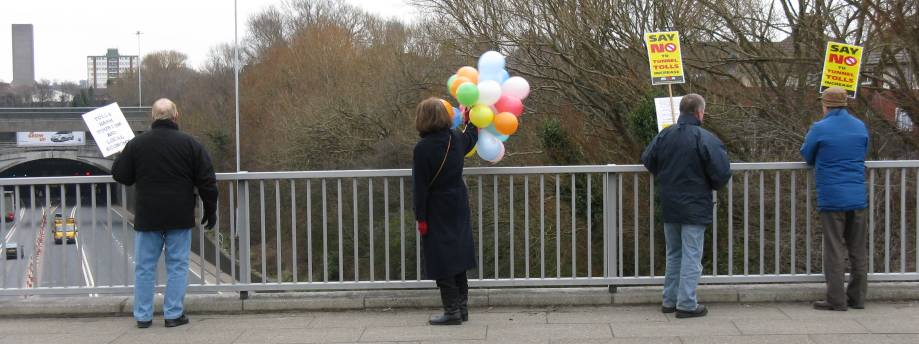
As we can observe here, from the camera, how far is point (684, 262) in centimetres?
600

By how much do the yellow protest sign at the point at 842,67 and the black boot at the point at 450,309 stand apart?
3.29 metres

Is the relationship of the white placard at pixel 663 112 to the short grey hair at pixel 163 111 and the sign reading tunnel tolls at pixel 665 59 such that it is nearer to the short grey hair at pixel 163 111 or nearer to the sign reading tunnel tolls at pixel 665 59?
the sign reading tunnel tolls at pixel 665 59

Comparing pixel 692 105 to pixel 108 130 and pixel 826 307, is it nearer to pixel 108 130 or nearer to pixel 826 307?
pixel 826 307

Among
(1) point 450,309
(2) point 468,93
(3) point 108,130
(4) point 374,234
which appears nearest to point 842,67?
(2) point 468,93

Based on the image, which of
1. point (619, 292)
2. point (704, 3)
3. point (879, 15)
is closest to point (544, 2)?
point (704, 3)

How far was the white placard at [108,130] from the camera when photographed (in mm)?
6383

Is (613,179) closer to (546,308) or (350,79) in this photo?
(546,308)

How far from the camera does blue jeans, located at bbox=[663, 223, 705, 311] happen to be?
5.97m

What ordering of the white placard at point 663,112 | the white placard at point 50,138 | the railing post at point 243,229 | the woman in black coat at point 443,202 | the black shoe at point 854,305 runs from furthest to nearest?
the white placard at point 50,138 < the white placard at point 663,112 < the railing post at point 243,229 < the black shoe at point 854,305 < the woman in black coat at point 443,202

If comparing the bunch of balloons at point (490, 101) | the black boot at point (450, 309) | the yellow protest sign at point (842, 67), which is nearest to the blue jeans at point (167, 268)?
the black boot at point (450, 309)

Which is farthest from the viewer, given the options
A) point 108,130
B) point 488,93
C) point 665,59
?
point 665,59

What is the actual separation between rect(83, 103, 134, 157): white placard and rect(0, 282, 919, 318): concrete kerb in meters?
1.21

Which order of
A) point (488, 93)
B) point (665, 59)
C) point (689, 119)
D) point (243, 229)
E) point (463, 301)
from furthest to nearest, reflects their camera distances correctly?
1. point (665, 59)
2. point (243, 229)
3. point (488, 93)
4. point (463, 301)
5. point (689, 119)

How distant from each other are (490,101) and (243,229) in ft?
6.94
